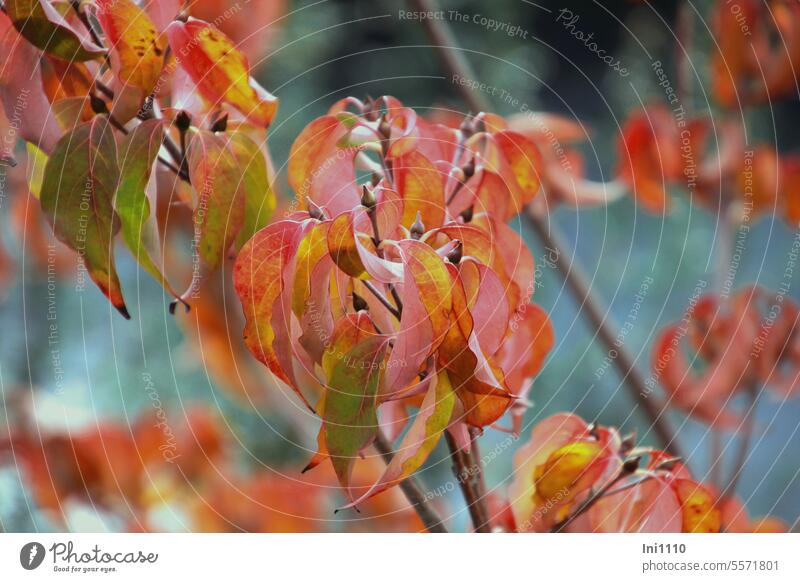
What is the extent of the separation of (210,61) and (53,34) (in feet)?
0.17

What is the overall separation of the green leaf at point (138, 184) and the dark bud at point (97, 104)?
0.01 m

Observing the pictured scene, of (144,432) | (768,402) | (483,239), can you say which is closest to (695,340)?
(768,402)

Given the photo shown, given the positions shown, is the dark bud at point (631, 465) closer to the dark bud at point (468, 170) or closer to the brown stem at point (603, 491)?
the brown stem at point (603, 491)

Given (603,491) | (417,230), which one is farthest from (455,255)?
(603,491)

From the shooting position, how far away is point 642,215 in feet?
1.27

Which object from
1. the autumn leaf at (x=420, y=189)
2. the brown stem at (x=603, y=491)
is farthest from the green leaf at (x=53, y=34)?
the brown stem at (x=603, y=491)

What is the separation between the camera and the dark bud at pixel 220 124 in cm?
26

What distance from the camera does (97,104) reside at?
0.85 ft

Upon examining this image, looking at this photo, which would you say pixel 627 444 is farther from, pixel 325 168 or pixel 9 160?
pixel 9 160

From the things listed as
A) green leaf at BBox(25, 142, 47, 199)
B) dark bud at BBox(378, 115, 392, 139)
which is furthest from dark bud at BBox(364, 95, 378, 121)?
green leaf at BBox(25, 142, 47, 199)

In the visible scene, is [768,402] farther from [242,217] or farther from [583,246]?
[242,217]

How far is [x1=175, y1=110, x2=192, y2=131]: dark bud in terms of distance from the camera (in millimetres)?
263

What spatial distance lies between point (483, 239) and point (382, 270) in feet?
0.16

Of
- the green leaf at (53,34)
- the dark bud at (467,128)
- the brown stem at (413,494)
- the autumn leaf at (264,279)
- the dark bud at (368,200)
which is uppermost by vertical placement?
the dark bud at (467,128)
